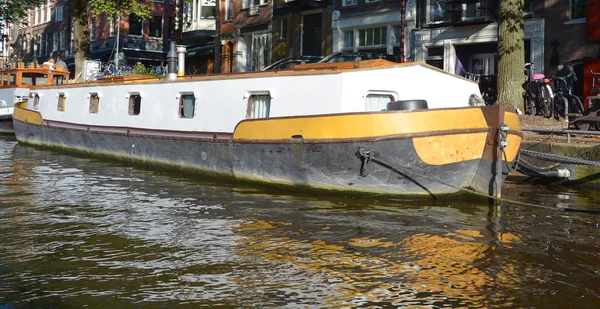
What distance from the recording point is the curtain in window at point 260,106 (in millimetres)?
12166

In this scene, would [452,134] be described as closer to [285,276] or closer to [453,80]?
[453,80]

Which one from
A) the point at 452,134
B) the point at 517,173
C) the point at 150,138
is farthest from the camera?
the point at 150,138

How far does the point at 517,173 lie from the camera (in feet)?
44.2

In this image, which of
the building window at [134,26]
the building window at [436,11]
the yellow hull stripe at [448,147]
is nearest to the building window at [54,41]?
the building window at [134,26]

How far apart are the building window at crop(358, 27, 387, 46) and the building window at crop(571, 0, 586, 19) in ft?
26.5

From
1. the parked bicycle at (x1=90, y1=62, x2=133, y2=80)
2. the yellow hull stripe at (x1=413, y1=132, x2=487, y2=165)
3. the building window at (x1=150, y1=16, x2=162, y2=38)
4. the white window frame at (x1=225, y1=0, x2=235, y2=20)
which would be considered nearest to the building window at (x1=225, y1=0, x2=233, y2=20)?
the white window frame at (x1=225, y1=0, x2=235, y2=20)

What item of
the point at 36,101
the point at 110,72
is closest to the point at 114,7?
the point at 110,72

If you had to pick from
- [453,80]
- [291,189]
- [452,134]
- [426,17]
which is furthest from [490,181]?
[426,17]

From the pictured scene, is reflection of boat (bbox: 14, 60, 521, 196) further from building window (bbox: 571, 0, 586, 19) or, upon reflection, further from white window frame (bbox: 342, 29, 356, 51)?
white window frame (bbox: 342, 29, 356, 51)

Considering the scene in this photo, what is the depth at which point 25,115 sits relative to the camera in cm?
2073

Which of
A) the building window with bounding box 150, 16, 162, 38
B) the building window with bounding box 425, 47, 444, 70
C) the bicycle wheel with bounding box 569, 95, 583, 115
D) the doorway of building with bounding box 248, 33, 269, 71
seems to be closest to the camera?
the bicycle wheel with bounding box 569, 95, 583, 115

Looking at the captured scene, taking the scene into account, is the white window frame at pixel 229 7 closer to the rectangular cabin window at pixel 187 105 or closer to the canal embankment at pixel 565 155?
the rectangular cabin window at pixel 187 105

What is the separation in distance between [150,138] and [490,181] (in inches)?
290

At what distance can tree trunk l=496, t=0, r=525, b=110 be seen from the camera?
54.0ft
